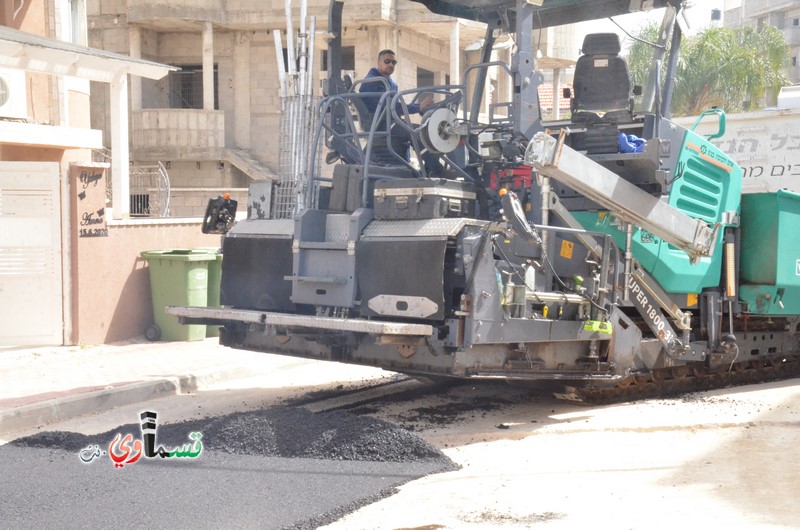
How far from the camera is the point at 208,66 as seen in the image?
29078 mm

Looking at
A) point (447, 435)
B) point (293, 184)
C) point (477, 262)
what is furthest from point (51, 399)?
point (477, 262)

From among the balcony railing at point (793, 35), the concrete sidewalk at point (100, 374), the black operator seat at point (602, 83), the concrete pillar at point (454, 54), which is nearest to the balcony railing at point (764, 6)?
the balcony railing at point (793, 35)

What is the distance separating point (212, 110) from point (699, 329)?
2203 centimetres

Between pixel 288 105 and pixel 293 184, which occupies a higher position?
pixel 288 105

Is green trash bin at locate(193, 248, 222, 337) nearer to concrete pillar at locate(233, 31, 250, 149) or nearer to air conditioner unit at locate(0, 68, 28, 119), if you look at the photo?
air conditioner unit at locate(0, 68, 28, 119)

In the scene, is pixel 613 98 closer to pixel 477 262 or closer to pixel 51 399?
pixel 477 262

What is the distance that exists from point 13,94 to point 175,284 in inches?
207

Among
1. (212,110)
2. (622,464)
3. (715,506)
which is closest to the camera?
(715,506)

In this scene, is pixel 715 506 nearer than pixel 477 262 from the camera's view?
Yes

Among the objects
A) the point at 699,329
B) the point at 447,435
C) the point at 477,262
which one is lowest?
the point at 447,435

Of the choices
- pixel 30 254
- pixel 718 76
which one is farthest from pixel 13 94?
pixel 718 76

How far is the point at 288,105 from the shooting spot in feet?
29.0

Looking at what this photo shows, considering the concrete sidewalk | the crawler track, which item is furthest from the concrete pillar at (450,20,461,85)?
the crawler track

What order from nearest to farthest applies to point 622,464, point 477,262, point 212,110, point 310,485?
point 310,485 → point 622,464 → point 477,262 → point 212,110
